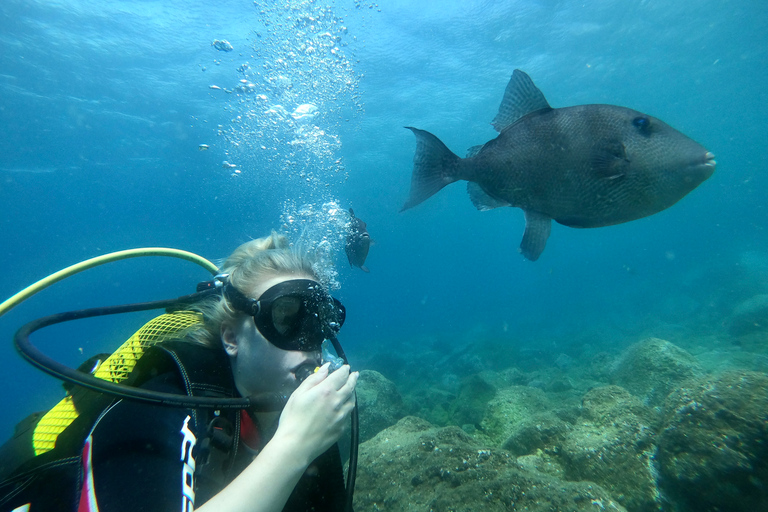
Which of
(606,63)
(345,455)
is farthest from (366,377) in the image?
(606,63)

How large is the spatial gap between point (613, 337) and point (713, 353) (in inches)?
321

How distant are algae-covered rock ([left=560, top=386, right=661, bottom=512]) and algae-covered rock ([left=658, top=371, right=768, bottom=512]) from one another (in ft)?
1.04

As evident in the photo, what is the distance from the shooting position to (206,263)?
322 cm

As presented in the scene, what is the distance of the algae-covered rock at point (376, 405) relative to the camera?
761 cm

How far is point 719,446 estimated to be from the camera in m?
2.96

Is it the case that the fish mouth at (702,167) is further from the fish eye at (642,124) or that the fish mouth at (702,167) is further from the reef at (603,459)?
the reef at (603,459)

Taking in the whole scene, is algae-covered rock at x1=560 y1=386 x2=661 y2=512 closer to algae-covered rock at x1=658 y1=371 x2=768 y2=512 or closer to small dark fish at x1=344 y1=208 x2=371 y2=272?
algae-covered rock at x1=658 y1=371 x2=768 y2=512

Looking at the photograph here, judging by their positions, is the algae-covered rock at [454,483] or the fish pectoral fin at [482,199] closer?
the fish pectoral fin at [482,199]

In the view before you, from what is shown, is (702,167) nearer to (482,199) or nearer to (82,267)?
(482,199)

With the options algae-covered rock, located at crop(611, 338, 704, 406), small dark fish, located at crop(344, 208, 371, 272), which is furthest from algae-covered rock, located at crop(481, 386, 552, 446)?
small dark fish, located at crop(344, 208, 371, 272)

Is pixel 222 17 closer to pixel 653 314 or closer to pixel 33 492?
pixel 33 492

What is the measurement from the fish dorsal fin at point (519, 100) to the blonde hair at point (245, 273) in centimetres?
162

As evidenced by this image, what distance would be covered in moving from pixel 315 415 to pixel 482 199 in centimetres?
167

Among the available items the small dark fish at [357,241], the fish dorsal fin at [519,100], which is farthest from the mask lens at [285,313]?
the small dark fish at [357,241]
